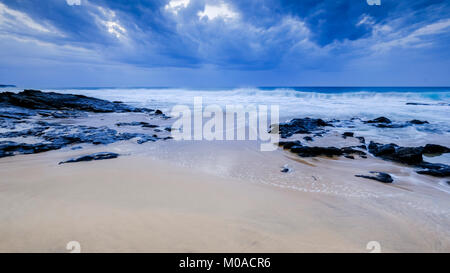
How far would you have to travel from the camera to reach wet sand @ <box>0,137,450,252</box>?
1921mm

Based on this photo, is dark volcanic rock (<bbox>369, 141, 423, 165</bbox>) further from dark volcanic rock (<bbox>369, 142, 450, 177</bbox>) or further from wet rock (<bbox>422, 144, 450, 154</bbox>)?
wet rock (<bbox>422, 144, 450, 154</bbox>)

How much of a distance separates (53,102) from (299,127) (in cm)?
1788

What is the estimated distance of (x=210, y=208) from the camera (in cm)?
255

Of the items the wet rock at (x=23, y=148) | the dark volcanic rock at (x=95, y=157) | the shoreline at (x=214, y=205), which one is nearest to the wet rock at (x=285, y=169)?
the shoreline at (x=214, y=205)

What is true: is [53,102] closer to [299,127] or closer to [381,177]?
[299,127]

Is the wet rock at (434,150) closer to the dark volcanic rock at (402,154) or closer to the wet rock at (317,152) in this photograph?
the dark volcanic rock at (402,154)

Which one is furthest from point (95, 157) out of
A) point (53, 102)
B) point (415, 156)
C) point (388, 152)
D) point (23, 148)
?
point (53, 102)

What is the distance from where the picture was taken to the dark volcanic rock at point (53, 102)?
1328 cm

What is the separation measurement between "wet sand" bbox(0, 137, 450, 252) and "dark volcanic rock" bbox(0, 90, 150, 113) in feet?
40.5

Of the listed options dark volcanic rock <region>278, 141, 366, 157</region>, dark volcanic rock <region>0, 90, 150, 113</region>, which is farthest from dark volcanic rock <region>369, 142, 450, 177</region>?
dark volcanic rock <region>0, 90, 150, 113</region>

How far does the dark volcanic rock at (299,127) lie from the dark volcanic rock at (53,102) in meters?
12.0

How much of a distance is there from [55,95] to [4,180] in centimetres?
1714
